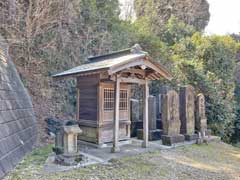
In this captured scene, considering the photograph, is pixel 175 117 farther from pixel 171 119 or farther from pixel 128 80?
pixel 128 80

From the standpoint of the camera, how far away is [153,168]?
509 cm

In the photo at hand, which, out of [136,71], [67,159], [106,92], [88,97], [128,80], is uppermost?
[136,71]

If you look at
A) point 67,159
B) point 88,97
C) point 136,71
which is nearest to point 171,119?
point 136,71

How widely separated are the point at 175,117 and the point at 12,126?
16.8 feet

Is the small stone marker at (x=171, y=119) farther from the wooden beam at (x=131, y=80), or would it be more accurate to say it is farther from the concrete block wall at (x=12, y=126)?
the concrete block wall at (x=12, y=126)

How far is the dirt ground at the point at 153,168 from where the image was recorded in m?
4.35

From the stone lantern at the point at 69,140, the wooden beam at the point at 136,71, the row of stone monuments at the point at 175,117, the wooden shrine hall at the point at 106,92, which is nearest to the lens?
the stone lantern at the point at 69,140

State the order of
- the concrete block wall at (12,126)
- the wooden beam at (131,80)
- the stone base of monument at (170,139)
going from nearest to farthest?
the concrete block wall at (12,126)
the wooden beam at (131,80)
the stone base of monument at (170,139)

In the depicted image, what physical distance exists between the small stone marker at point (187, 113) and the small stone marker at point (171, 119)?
42 centimetres

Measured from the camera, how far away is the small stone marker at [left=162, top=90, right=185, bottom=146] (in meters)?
7.48

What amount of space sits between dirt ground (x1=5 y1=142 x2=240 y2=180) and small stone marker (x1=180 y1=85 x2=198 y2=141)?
1.50 metres

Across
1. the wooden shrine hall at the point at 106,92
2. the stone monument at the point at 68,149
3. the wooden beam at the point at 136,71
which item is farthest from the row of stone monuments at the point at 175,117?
the stone monument at the point at 68,149

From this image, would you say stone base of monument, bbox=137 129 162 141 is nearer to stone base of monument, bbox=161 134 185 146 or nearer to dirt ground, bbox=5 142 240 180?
stone base of monument, bbox=161 134 185 146

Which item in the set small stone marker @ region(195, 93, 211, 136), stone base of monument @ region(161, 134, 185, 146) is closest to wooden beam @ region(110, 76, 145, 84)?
stone base of monument @ region(161, 134, 185, 146)
